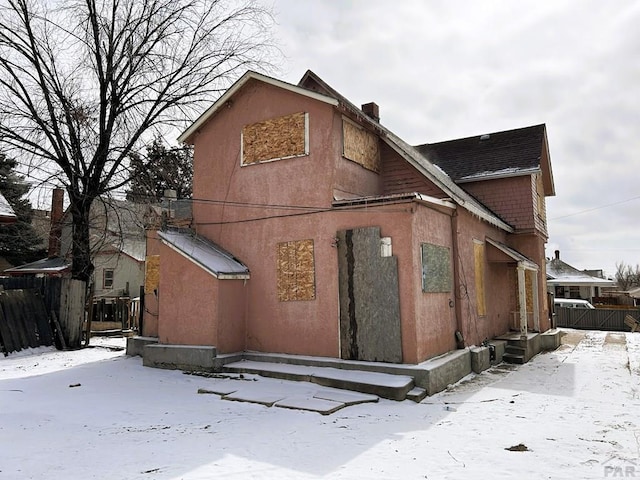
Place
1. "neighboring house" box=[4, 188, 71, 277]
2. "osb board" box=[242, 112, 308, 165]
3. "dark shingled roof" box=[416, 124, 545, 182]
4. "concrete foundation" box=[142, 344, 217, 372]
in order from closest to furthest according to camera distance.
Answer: "concrete foundation" box=[142, 344, 217, 372] → "osb board" box=[242, 112, 308, 165] → "dark shingled roof" box=[416, 124, 545, 182] → "neighboring house" box=[4, 188, 71, 277]

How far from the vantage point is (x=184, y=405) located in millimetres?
7500

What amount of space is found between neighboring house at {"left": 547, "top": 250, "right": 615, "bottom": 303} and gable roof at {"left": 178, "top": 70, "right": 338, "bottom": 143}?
112 ft

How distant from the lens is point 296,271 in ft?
33.8

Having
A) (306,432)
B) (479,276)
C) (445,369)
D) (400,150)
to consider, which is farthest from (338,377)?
(400,150)

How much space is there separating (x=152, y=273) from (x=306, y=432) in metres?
8.26

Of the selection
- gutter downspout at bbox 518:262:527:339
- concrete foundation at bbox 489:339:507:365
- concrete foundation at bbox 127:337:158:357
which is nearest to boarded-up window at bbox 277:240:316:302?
concrete foundation at bbox 127:337:158:357

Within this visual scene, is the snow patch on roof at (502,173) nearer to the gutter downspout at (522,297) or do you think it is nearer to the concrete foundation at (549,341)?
the gutter downspout at (522,297)

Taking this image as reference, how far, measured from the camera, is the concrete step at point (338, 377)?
790cm

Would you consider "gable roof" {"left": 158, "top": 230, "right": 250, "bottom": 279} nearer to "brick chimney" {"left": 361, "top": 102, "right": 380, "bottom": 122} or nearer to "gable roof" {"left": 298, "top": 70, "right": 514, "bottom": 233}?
"gable roof" {"left": 298, "top": 70, "right": 514, "bottom": 233}

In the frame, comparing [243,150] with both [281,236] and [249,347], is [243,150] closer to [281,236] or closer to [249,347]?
[281,236]

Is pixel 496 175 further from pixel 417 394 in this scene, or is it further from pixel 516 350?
pixel 417 394

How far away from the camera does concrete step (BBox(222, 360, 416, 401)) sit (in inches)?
311

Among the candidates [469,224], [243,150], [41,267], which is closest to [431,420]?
[469,224]

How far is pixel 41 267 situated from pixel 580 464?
31.8m
